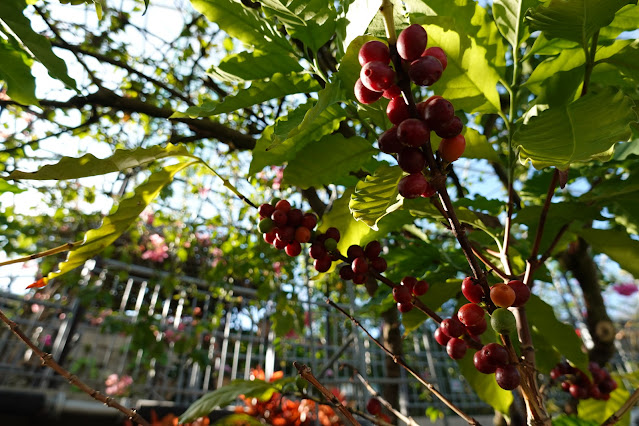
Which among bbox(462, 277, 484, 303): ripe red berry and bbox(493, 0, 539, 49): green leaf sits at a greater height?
bbox(493, 0, 539, 49): green leaf

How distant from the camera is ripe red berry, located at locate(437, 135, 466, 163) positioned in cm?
35

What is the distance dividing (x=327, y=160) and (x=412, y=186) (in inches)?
9.4

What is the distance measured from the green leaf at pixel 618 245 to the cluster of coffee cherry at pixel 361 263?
14.5 inches

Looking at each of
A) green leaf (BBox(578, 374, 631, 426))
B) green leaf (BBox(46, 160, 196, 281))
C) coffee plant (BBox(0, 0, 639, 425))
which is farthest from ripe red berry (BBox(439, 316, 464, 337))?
green leaf (BBox(578, 374, 631, 426))

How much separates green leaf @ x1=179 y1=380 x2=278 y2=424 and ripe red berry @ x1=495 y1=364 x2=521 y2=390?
569 millimetres

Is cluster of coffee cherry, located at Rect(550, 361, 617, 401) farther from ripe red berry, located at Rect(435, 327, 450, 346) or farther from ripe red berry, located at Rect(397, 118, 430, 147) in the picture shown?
ripe red berry, located at Rect(397, 118, 430, 147)

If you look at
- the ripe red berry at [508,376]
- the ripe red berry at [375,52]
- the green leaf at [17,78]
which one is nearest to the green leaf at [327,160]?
the ripe red berry at [375,52]

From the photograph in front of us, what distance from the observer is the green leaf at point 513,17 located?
524 millimetres

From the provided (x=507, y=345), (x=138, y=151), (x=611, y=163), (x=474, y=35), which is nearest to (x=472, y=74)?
(x=474, y=35)

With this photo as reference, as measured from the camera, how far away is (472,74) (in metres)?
0.50

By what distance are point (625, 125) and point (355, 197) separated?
0.27 metres

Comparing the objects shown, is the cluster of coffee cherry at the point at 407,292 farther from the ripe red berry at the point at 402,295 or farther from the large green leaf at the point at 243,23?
the large green leaf at the point at 243,23

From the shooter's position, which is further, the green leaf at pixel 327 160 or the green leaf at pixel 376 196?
the green leaf at pixel 327 160

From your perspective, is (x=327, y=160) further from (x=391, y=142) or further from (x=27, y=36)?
(x=27, y=36)
